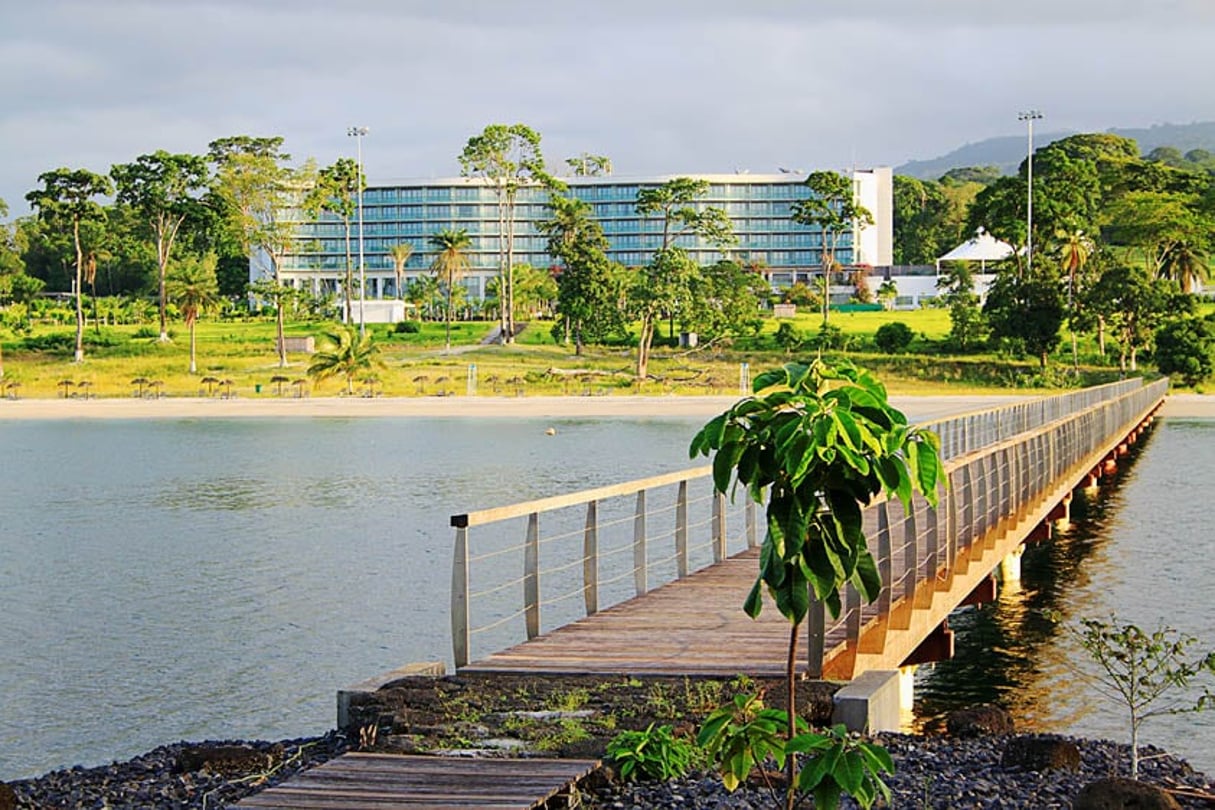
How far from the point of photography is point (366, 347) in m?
70.0

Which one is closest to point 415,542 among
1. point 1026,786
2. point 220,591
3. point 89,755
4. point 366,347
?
point 220,591

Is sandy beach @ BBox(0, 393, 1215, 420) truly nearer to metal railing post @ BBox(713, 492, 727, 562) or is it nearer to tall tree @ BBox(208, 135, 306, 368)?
tall tree @ BBox(208, 135, 306, 368)

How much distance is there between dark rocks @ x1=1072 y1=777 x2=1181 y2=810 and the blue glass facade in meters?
155

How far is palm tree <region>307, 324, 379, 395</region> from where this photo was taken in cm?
6912

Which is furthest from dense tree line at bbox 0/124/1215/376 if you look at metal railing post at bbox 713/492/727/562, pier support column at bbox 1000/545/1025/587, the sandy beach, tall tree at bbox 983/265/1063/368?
metal railing post at bbox 713/492/727/562

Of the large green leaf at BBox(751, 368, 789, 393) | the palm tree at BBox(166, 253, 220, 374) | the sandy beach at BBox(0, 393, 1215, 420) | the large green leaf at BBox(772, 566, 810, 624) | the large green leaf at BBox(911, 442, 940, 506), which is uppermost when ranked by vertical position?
the palm tree at BBox(166, 253, 220, 374)

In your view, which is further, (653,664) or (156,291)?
(156,291)

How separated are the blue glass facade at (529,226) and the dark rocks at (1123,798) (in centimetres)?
15494

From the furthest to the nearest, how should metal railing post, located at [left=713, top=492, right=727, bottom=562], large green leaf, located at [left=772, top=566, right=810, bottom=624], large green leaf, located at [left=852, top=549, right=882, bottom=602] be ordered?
metal railing post, located at [left=713, top=492, right=727, bottom=562] → large green leaf, located at [left=852, top=549, right=882, bottom=602] → large green leaf, located at [left=772, top=566, right=810, bottom=624]

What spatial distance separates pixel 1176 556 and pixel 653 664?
15.2m

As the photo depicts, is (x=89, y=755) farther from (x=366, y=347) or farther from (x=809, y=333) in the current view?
(x=809, y=333)

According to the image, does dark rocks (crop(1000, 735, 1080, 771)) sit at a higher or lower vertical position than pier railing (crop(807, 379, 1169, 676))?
lower

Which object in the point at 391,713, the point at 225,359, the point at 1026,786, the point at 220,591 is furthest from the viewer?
the point at 225,359

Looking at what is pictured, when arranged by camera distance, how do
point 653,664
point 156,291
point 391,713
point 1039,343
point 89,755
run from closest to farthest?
1. point 391,713
2. point 653,664
3. point 89,755
4. point 1039,343
5. point 156,291
